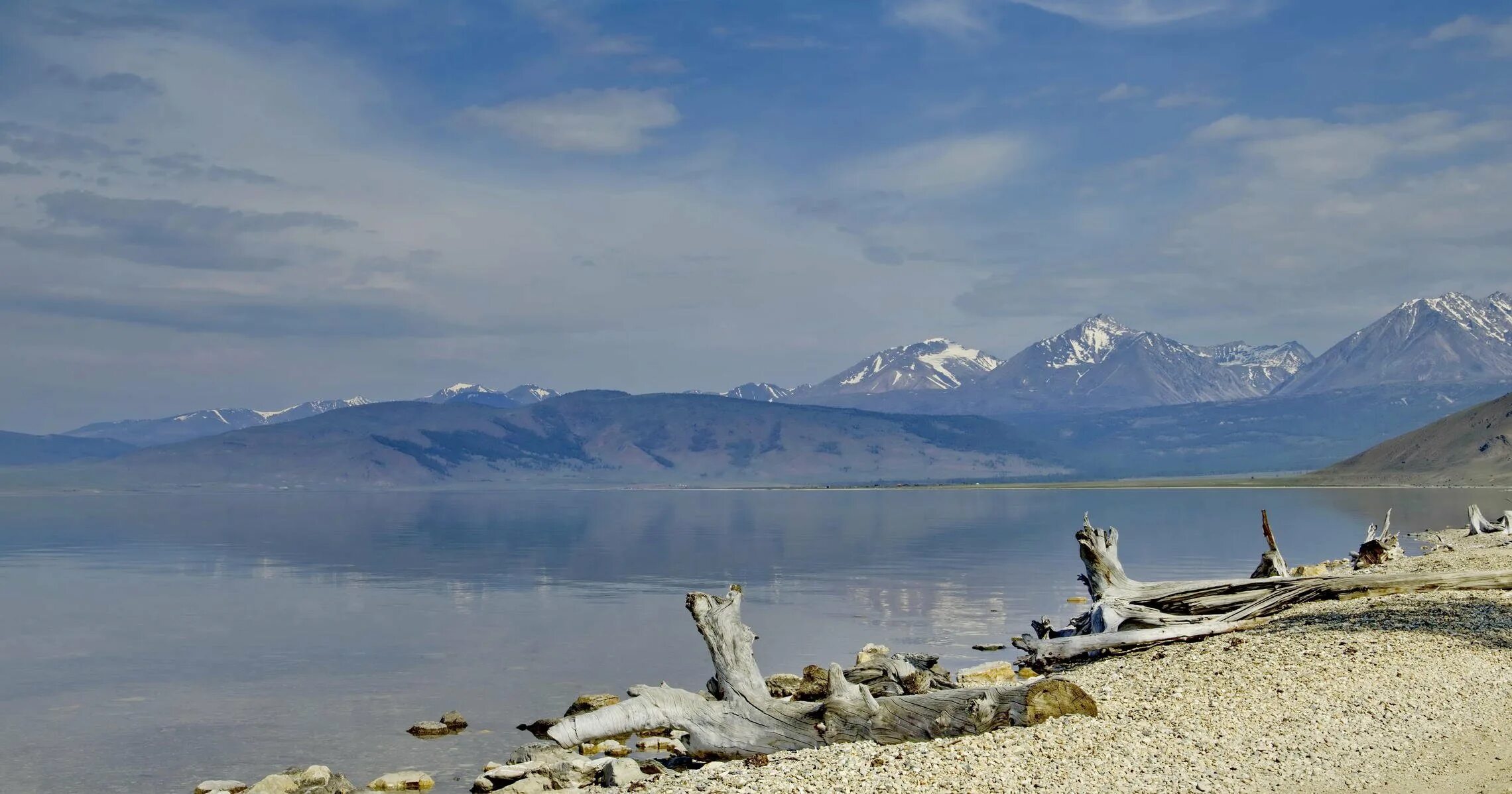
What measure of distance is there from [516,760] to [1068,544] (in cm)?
6505

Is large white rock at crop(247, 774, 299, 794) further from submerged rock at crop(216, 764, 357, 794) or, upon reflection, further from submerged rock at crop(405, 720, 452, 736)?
submerged rock at crop(405, 720, 452, 736)

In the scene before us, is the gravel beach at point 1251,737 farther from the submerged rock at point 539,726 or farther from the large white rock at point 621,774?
the submerged rock at point 539,726

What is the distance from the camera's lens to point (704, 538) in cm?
9581

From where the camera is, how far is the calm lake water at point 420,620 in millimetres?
24516

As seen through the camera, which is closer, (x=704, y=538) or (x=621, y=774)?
(x=621, y=774)

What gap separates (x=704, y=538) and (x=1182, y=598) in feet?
228

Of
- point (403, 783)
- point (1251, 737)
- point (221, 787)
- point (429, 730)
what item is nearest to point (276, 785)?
point (221, 787)

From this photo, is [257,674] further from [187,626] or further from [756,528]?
[756,528]

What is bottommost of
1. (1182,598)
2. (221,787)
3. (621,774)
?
(221,787)

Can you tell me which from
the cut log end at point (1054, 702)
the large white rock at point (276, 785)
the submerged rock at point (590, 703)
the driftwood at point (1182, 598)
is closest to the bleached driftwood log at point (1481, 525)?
the driftwood at point (1182, 598)

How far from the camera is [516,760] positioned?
20891 mm

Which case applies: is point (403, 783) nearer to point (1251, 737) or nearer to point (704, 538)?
point (1251, 737)

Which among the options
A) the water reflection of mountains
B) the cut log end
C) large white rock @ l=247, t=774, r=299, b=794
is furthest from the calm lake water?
the cut log end

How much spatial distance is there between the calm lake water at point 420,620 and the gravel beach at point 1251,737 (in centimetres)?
847
